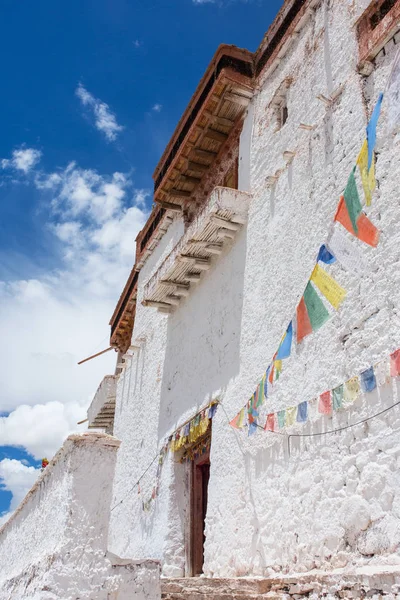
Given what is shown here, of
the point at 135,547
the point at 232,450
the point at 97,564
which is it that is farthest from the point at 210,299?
the point at 97,564

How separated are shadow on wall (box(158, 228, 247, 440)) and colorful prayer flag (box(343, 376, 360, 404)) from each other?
278 centimetres

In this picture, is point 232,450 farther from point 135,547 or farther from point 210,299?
point 135,547

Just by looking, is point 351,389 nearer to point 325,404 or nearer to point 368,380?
point 368,380

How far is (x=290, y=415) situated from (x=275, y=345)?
1080 mm

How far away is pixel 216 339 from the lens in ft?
28.3

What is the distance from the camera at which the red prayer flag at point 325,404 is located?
539 centimetres

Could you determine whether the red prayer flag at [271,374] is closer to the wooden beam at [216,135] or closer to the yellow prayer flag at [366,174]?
the yellow prayer flag at [366,174]

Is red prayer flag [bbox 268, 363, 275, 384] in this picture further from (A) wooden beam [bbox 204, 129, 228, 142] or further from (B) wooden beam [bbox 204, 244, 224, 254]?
(A) wooden beam [bbox 204, 129, 228, 142]

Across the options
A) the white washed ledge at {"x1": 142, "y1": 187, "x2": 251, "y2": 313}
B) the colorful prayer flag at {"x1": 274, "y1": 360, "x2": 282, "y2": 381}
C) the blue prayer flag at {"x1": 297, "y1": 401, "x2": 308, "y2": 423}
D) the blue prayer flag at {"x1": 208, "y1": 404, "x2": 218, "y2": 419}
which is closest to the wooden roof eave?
the white washed ledge at {"x1": 142, "y1": 187, "x2": 251, "y2": 313}

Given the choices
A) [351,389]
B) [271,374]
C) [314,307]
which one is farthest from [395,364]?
[271,374]

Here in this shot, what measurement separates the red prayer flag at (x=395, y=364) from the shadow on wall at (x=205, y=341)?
3.35m

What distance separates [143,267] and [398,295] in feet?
33.7

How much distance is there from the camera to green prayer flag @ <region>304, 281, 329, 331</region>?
521cm

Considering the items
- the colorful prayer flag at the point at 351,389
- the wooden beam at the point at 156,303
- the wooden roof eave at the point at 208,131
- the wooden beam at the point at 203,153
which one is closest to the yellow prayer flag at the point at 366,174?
the colorful prayer flag at the point at 351,389
